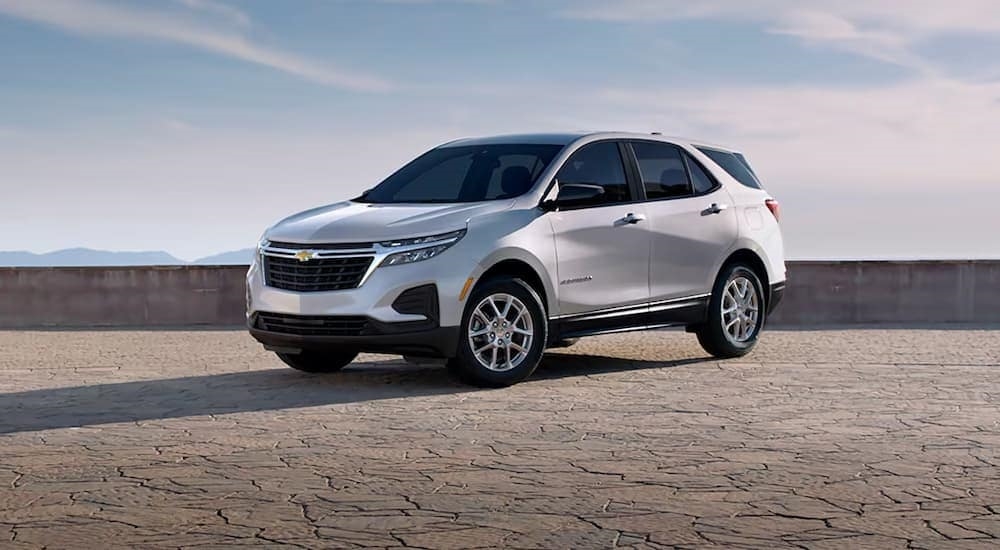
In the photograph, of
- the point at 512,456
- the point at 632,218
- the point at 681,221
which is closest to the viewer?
the point at 512,456

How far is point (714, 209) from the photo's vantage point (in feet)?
39.7

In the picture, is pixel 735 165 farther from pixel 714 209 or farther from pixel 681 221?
pixel 681 221

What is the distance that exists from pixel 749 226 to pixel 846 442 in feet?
16.3

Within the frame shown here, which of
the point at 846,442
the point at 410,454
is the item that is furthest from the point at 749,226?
the point at 410,454

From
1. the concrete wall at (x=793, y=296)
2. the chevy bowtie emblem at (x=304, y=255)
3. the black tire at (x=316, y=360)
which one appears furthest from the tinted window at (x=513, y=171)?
the concrete wall at (x=793, y=296)

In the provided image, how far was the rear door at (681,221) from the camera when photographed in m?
11.5

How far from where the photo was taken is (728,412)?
8906 millimetres

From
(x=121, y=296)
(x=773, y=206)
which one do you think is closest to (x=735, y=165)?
(x=773, y=206)

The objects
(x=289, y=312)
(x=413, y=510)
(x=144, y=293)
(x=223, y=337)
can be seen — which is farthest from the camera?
(x=144, y=293)

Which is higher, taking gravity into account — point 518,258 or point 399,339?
point 518,258

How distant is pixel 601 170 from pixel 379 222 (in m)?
2.17

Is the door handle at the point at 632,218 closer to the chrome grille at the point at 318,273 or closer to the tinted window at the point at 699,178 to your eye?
the tinted window at the point at 699,178

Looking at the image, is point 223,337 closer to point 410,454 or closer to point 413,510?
point 410,454

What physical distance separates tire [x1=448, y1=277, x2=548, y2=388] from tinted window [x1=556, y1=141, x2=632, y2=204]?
1215 millimetres
